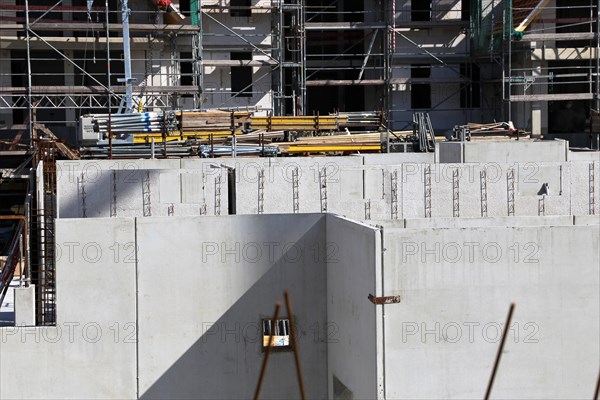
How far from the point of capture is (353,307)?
703 inches

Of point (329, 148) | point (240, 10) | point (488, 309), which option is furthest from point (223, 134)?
point (488, 309)

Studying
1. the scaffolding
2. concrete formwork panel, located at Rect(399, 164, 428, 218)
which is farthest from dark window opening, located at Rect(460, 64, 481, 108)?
concrete formwork panel, located at Rect(399, 164, 428, 218)

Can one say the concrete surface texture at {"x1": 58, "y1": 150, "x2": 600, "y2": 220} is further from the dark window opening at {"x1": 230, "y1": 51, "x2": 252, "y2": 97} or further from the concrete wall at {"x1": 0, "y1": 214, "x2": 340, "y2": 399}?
the dark window opening at {"x1": 230, "y1": 51, "x2": 252, "y2": 97}

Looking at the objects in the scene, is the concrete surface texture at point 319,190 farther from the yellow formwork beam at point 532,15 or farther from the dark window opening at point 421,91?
the dark window opening at point 421,91

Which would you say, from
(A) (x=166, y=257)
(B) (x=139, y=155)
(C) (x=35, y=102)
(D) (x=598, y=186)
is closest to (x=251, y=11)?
(C) (x=35, y=102)

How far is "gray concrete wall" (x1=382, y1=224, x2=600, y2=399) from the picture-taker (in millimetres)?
16484

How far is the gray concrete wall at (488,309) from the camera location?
16.5 m

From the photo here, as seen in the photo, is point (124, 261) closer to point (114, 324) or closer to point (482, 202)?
point (114, 324)

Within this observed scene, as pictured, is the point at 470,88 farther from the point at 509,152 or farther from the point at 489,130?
the point at 509,152

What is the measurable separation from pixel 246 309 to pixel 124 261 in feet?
6.43

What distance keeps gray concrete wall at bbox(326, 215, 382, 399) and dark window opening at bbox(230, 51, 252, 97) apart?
68.9 ft

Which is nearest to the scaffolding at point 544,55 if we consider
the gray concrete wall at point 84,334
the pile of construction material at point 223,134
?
the pile of construction material at point 223,134

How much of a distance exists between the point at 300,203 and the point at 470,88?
60.1 ft

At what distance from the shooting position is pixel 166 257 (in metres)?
19.0
